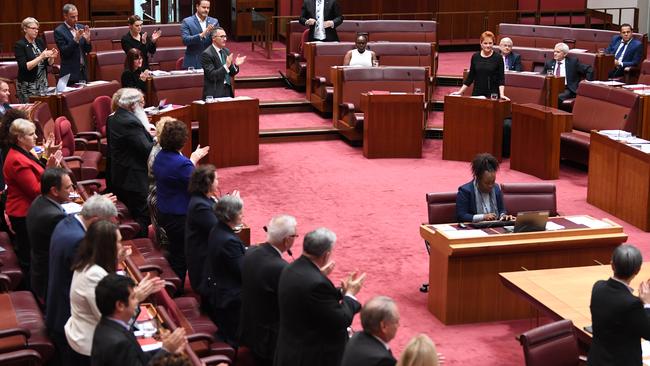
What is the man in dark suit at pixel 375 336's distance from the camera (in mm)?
4445

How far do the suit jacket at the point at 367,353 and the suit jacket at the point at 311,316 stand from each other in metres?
0.61

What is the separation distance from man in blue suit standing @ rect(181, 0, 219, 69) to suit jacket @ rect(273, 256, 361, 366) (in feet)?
25.1

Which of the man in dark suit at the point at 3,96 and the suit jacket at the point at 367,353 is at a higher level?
the man in dark suit at the point at 3,96

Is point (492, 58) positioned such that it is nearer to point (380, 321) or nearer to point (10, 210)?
point (10, 210)

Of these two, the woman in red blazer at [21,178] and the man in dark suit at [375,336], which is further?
the woman in red blazer at [21,178]

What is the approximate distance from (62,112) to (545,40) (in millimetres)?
7725

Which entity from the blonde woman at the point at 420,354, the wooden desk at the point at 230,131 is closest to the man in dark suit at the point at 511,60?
the wooden desk at the point at 230,131

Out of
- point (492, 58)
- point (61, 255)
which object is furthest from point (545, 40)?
point (61, 255)

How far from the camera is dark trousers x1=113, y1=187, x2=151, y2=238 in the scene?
842 cm

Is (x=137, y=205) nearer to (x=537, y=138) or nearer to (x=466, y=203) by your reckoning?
(x=466, y=203)

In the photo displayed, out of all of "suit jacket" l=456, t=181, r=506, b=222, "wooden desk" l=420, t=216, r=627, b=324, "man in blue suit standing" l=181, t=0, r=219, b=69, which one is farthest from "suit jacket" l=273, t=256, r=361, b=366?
"man in blue suit standing" l=181, t=0, r=219, b=69

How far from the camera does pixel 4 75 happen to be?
38.3 feet

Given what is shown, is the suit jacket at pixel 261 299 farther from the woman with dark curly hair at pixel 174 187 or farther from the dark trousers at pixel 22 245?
the dark trousers at pixel 22 245

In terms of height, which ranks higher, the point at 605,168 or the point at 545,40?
the point at 545,40
